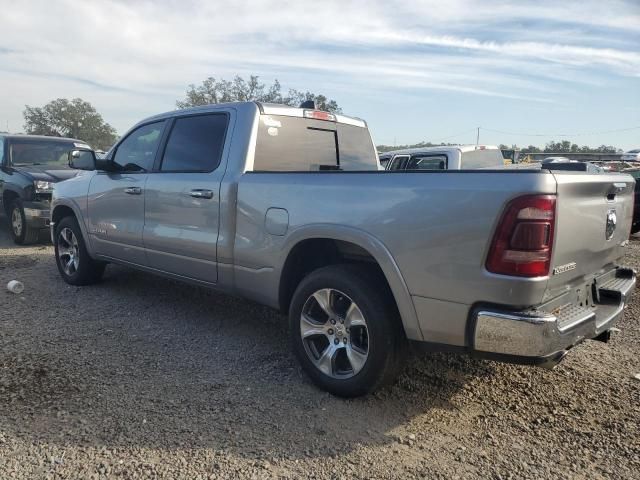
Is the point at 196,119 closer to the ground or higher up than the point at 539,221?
higher up

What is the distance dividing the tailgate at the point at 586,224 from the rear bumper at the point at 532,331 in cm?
15

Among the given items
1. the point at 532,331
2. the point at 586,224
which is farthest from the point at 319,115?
the point at 532,331

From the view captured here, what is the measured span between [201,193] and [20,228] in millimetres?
6057

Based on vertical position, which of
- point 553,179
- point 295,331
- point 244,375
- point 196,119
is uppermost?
point 196,119

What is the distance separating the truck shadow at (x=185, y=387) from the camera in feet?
9.47

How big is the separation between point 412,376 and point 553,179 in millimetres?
1785

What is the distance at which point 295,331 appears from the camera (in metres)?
3.53

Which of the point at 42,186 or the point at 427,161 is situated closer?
the point at 42,186

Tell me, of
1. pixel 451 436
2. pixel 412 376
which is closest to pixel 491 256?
pixel 451 436

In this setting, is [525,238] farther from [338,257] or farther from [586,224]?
[338,257]

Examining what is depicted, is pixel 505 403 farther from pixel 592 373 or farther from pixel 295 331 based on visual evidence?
pixel 295 331

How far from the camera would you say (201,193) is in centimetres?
409

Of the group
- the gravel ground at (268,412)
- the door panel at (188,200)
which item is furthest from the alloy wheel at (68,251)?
the door panel at (188,200)

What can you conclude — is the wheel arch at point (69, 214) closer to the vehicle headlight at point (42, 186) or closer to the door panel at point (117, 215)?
the door panel at point (117, 215)
